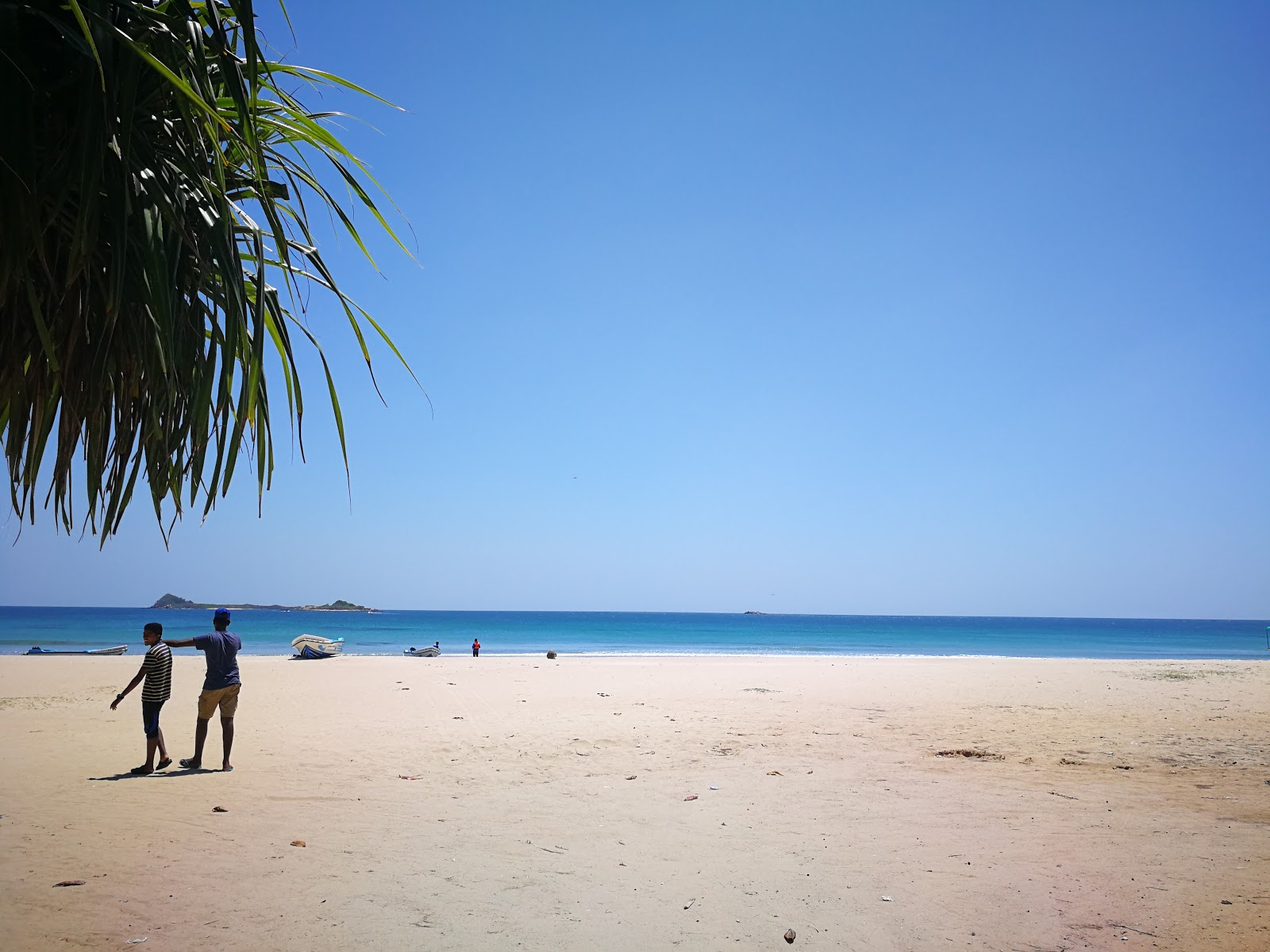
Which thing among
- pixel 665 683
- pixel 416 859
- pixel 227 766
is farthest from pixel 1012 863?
pixel 665 683

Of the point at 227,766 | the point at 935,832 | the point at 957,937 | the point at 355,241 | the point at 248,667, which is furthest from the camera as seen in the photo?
the point at 248,667

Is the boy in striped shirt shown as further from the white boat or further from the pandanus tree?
the white boat

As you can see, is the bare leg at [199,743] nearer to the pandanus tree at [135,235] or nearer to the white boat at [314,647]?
the pandanus tree at [135,235]

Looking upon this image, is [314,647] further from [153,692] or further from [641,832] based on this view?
[641,832]

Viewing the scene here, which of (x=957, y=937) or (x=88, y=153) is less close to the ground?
(x=88, y=153)

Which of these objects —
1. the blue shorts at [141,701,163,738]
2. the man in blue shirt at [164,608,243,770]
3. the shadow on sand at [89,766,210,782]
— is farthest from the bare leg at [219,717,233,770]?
the blue shorts at [141,701,163,738]

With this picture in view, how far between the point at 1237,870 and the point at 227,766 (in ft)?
29.6

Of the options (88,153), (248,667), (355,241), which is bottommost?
(248,667)

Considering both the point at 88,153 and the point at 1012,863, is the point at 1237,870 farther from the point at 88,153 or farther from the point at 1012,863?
the point at 88,153

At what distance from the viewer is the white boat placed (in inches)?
1168

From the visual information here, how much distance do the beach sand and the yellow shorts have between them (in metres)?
0.62

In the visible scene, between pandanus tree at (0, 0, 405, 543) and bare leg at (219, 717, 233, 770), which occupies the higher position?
pandanus tree at (0, 0, 405, 543)

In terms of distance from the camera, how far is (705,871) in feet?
18.0

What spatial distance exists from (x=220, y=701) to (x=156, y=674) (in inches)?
27.3
